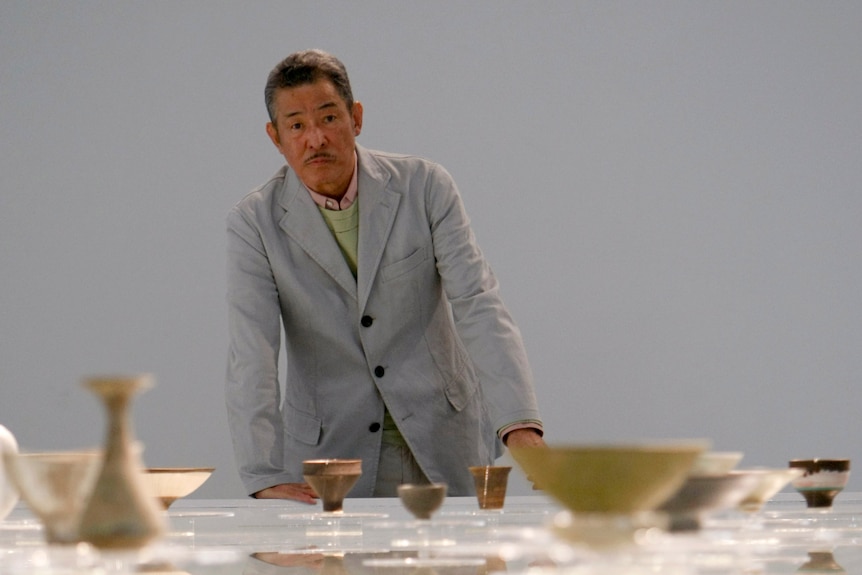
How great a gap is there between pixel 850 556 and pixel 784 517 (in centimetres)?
35

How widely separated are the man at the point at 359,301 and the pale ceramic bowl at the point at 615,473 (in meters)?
1.73

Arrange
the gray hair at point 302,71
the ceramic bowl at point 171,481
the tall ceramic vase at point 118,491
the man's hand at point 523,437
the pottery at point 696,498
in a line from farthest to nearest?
the gray hair at point 302,71 → the man's hand at point 523,437 → the ceramic bowl at point 171,481 → the pottery at point 696,498 → the tall ceramic vase at point 118,491

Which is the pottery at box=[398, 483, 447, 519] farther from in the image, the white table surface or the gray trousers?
the gray trousers

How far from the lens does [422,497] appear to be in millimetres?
1291

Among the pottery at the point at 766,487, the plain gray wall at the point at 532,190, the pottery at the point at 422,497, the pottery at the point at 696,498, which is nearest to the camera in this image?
the pottery at the point at 696,498

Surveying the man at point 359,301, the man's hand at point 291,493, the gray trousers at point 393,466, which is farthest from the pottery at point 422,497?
the gray trousers at point 393,466

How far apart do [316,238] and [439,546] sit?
1.61m

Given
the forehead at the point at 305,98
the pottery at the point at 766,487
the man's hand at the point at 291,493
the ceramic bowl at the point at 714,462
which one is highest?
the forehead at the point at 305,98

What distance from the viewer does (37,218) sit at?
14.4 feet

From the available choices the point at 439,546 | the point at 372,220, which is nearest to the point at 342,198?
the point at 372,220

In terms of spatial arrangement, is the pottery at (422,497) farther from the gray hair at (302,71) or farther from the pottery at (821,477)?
the gray hair at (302,71)

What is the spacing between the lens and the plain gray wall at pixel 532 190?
14.1ft

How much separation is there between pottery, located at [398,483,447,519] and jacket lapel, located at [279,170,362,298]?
135cm

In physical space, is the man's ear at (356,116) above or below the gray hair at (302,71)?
below
